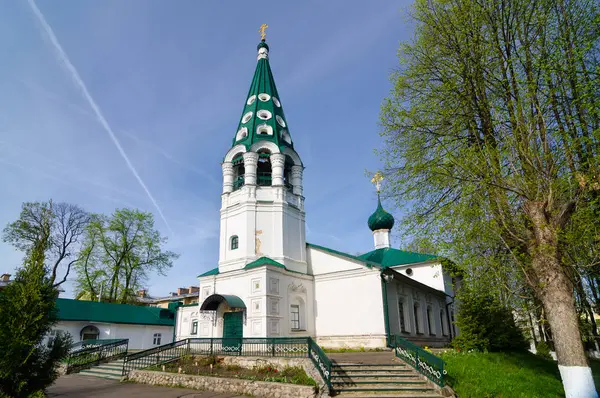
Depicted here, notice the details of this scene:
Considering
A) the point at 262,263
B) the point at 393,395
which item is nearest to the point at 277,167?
the point at 262,263

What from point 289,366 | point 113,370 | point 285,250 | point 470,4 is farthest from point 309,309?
point 470,4

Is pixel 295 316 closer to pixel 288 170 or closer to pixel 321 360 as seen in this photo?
pixel 321 360

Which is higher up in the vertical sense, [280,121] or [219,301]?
[280,121]

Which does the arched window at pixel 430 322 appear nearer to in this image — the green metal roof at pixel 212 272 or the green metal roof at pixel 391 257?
the green metal roof at pixel 391 257

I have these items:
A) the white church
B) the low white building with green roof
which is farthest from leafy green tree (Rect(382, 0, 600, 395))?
the low white building with green roof

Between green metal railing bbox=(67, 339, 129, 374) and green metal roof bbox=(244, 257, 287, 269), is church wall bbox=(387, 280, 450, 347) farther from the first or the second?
green metal railing bbox=(67, 339, 129, 374)

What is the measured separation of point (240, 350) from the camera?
43.5ft

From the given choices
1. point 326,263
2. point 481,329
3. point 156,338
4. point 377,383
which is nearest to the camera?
point 377,383

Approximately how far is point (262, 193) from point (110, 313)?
12.6m

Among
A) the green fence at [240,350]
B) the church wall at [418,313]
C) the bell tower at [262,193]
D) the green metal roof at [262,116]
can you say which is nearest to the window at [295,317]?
the bell tower at [262,193]

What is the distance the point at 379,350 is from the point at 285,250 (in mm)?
5904

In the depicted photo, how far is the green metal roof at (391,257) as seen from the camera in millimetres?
24498

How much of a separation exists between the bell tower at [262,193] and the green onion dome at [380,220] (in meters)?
9.48

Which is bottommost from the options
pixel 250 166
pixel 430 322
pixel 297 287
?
pixel 430 322
